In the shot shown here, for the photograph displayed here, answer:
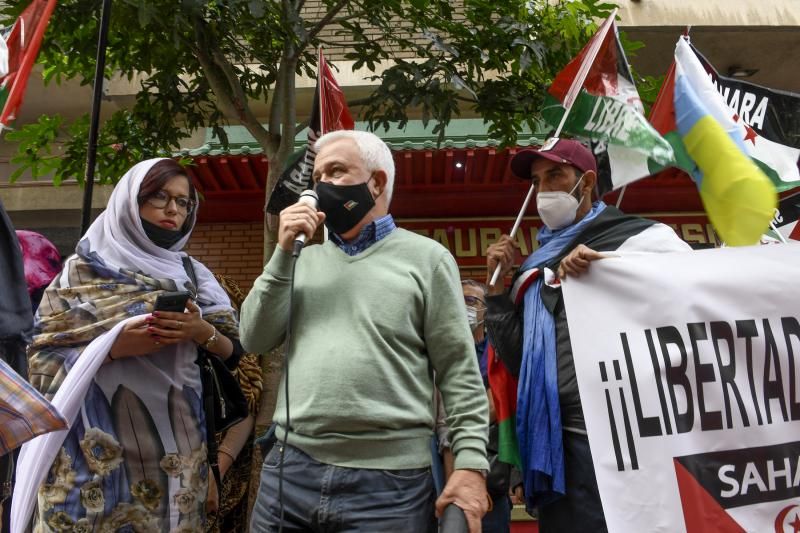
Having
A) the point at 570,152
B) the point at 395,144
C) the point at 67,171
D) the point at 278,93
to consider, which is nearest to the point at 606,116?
the point at 570,152

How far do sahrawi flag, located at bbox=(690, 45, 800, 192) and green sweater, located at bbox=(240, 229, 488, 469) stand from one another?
2.50 meters

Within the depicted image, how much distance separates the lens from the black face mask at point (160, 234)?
289 centimetres

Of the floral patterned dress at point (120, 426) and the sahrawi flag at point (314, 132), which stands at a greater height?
the sahrawi flag at point (314, 132)

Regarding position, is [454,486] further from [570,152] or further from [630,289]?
[570,152]

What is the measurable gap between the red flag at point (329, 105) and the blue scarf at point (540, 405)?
1932 millimetres

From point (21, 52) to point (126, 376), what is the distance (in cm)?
194

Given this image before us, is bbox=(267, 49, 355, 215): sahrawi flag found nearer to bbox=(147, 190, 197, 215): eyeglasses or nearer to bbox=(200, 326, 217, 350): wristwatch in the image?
bbox=(147, 190, 197, 215): eyeglasses

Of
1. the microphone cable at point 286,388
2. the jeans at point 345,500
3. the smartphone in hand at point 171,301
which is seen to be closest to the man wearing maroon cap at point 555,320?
the jeans at point 345,500

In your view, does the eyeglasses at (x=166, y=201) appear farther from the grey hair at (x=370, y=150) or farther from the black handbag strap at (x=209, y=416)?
the grey hair at (x=370, y=150)

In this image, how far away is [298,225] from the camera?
211 cm

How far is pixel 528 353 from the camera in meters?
2.77

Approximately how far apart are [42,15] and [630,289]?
304 centimetres

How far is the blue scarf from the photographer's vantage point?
8.45 feet

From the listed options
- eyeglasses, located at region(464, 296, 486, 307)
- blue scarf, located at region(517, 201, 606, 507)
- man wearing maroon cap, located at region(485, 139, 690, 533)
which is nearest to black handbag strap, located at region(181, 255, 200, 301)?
man wearing maroon cap, located at region(485, 139, 690, 533)
